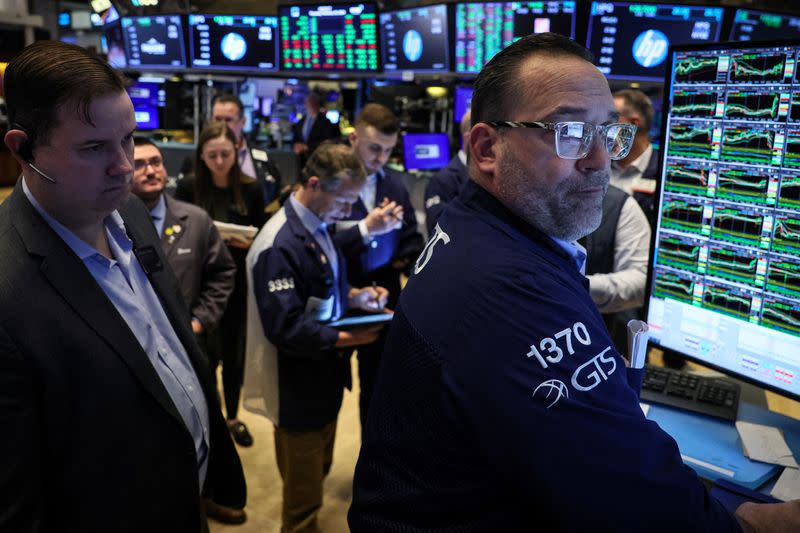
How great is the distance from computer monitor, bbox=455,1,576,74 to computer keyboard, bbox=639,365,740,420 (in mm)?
3070

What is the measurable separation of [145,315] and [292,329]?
2.79 feet

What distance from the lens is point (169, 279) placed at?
1.79 metres

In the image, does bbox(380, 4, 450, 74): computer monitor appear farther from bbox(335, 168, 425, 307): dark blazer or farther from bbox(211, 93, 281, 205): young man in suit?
bbox(335, 168, 425, 307): dark blazer

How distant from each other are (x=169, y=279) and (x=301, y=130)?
535 centimetres

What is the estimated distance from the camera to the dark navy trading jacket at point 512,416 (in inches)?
36.4

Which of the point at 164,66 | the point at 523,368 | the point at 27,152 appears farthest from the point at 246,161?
the point at 523,368

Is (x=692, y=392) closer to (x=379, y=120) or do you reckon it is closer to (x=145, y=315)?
(x=145, y=315)

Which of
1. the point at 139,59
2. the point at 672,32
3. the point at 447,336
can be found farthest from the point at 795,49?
the point at 139,59

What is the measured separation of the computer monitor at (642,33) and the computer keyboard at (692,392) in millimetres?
2977

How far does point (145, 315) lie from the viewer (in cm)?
156

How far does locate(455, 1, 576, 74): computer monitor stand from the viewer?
14.4ft

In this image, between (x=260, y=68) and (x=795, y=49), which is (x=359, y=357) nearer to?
(x=795, y=49)

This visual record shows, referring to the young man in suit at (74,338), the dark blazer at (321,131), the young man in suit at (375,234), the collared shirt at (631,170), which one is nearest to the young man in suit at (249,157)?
the young man in suit at (375,234)

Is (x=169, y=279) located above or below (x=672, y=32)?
below
